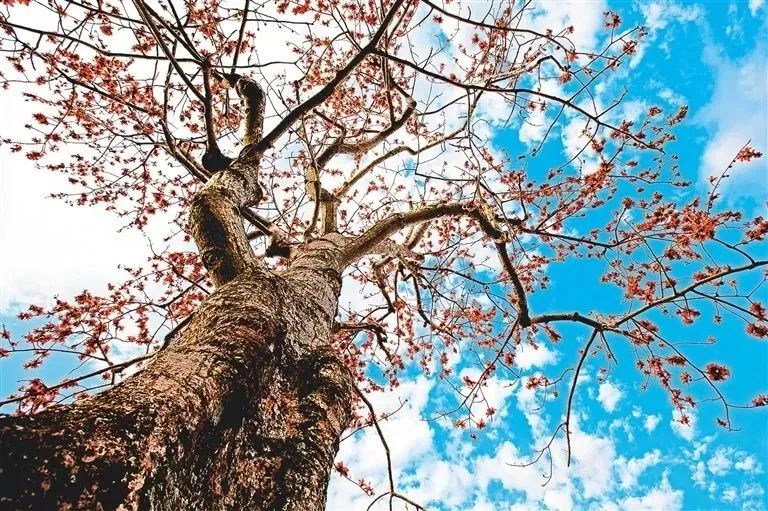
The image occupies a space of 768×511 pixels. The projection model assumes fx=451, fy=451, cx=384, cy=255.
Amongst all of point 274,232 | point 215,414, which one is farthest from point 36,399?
point 215,414

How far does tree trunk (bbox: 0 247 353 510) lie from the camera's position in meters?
1.08

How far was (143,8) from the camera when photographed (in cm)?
300

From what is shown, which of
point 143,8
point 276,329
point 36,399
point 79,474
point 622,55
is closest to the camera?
point 79,474

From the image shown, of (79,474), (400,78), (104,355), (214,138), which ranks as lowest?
(79,474)

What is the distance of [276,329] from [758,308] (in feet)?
11.0

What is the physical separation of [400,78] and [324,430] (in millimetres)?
5257

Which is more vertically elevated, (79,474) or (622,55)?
(622,55)

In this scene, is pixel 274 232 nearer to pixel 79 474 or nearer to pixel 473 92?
pixel 473 92

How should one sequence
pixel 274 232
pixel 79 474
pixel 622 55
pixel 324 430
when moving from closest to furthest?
pixel 79 474 < pixel 324 430 < pixel 622 55 < pixel 274 232

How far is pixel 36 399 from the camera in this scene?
13.3 feet

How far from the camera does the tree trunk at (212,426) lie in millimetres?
1076

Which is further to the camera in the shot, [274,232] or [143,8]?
[274,232]

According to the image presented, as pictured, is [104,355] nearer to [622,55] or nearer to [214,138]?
[214,138]

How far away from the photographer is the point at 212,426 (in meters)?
1.59
